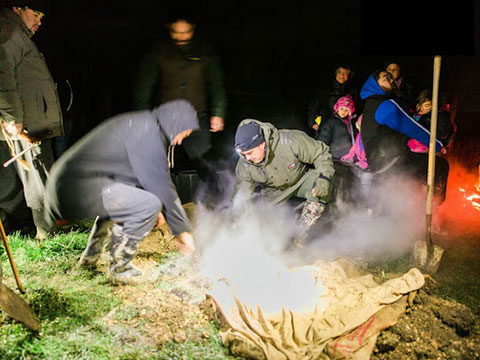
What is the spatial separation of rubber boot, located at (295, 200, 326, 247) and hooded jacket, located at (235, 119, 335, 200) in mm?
409

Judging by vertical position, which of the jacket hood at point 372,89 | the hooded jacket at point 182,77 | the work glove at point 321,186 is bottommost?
the work glove at point 321,186

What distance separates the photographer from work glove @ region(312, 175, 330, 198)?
16.0 ft

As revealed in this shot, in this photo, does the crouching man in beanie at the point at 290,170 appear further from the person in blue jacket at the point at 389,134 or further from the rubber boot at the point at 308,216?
the person in blue jacket at the point at 389,134

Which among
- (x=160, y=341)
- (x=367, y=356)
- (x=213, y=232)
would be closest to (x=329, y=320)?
(x=367, y=356)

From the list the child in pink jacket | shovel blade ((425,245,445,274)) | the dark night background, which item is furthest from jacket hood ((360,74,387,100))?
shovel blade ((425,245,445,274))

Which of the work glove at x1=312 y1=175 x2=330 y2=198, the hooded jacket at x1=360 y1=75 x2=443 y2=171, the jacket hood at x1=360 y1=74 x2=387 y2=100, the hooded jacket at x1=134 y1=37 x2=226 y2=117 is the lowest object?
the work glove at x1=312 y1=175 x2=330 y2=198

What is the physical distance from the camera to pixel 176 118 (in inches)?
138

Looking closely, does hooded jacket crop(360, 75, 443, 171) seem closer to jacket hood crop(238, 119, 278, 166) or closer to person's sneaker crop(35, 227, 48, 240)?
jacket hood crop(238, 119, 278, 166)

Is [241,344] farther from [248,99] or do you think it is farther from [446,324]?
[248,99]

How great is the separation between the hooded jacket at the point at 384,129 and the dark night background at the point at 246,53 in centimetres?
203

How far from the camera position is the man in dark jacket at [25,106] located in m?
4.14

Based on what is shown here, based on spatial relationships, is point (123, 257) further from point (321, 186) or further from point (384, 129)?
point (384, 129)

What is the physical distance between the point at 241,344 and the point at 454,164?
274 inches

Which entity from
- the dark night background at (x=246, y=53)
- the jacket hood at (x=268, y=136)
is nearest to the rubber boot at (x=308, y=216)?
the jacket hood at (x=268, y=136)
